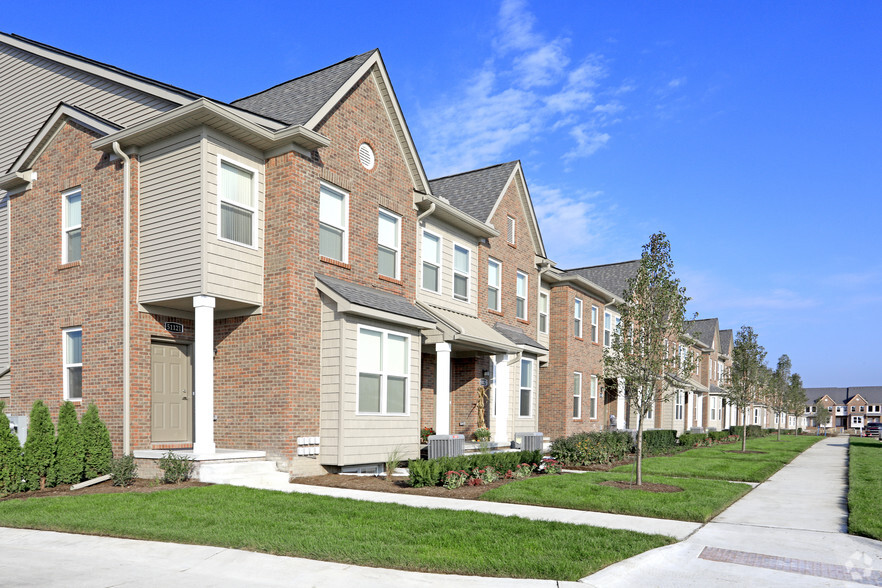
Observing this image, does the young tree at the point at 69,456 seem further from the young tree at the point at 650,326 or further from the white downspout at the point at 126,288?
the young tree at the point at 650,326

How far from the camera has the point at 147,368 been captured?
14.0 metres

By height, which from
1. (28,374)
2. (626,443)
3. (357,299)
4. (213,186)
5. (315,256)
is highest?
(213,186)

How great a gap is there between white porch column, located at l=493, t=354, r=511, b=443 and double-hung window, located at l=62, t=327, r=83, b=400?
11.7 meters

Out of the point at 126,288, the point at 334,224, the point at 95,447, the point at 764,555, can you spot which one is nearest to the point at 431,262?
the point at 334,224

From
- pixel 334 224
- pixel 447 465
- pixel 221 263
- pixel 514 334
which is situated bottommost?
pixel 447 465

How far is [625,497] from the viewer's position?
12.6m

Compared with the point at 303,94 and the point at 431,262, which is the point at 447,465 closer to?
the point at 431,262

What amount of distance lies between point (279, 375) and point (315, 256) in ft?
8.75

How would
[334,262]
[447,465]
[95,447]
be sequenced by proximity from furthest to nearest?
[334,262]
[447,465]
[95,447]

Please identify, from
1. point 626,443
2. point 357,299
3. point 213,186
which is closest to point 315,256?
point 357,299

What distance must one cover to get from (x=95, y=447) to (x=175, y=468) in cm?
209

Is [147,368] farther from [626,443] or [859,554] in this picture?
[626,443]

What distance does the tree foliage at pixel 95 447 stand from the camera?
13.3 meters

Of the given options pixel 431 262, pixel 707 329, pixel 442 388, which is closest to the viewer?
pixel 442 388
